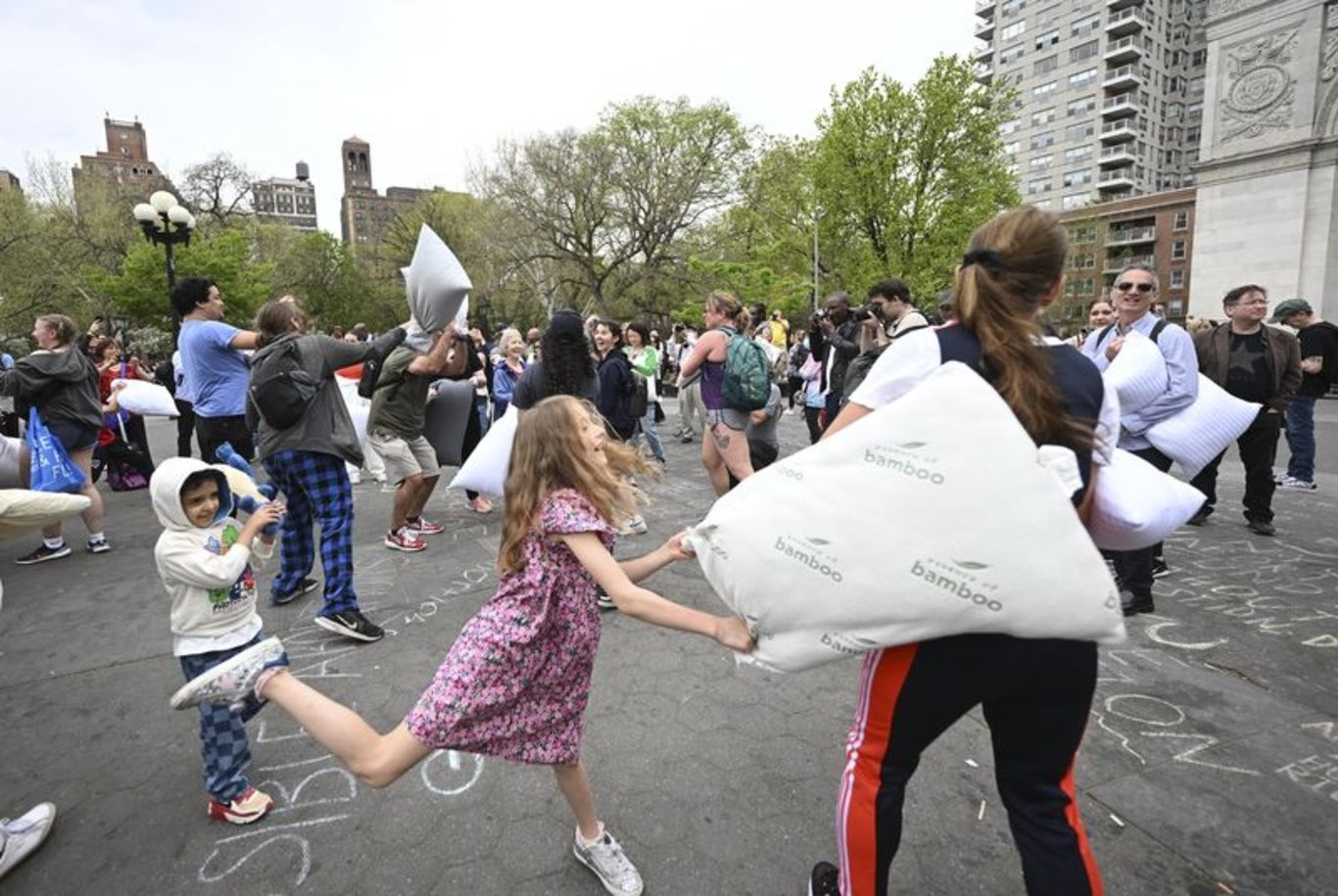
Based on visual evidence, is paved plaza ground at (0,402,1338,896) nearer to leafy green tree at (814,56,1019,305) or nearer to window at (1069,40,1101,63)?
leafy green tree at (814,56,1019,305)

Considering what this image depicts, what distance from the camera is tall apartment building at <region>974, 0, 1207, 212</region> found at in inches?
2308

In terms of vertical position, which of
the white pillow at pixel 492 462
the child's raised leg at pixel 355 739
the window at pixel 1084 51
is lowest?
the child's raised leg at pixel 355 739

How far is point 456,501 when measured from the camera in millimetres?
7031

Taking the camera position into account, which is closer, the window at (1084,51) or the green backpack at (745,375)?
the green backpack at (745,375)

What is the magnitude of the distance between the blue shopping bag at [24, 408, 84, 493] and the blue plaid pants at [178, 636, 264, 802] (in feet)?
12.2

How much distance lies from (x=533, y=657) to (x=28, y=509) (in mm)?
1927

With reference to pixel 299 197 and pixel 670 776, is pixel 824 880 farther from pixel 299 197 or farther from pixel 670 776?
pixel 299 197

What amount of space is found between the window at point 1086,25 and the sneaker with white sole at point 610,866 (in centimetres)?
7761

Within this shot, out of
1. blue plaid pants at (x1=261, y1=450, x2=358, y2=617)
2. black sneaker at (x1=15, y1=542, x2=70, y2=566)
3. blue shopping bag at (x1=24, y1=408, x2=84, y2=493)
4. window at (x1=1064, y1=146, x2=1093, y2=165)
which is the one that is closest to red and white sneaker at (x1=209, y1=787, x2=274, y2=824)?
blue plaid pants at (x1=261, y1=450, x2=358, y2=617)

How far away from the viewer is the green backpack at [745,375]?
5.26 m

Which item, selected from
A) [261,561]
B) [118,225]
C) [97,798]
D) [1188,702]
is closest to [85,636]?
[97,798]

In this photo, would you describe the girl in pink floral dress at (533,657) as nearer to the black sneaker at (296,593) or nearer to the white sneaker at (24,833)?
the white sneaker at (24,833)

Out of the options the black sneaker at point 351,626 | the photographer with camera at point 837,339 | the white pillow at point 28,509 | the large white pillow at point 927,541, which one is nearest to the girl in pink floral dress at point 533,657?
the large white pillow at point 927,541

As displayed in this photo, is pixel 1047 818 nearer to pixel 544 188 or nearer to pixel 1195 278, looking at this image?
pixel 1195 278
